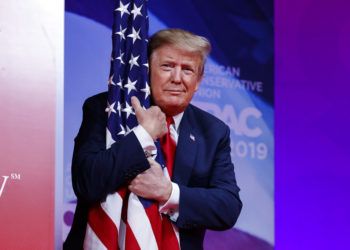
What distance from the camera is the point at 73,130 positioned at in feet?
10.5

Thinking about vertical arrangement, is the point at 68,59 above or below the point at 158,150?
above

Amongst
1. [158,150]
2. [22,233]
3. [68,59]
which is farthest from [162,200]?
[68,59]

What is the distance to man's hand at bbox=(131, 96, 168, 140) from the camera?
2.51 m

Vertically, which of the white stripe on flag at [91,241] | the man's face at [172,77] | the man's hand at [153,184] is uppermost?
the man's face at [172,77]

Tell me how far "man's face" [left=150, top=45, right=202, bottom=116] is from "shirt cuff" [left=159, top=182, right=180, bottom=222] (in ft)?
1.12

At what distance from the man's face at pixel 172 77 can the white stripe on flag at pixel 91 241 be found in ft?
1.87

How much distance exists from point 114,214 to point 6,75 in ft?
2.09

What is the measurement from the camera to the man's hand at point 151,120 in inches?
98.8

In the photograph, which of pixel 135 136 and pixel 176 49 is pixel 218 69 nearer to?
pixel 176 49

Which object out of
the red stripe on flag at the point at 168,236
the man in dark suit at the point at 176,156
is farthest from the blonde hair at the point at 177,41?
the red stripe on flag at the point at 168,236

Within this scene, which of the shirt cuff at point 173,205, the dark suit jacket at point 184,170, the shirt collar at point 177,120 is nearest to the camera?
the dark suit jacket at point 184,170

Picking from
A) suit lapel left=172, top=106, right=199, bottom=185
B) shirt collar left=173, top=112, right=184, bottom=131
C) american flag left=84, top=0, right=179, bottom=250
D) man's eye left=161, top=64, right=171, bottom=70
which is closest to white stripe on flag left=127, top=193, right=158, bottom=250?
american flag left=84, top=0, right=179, bottom=250

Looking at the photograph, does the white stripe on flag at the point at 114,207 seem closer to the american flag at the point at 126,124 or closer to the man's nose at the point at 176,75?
the american flag at the point at 126,124

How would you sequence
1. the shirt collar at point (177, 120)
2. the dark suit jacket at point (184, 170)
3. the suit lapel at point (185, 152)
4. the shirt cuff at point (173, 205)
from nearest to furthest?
the dark suit jacket at point (184, 170) < the shirt cuff at point (173, 205) < the suit lapel at point (185, 152) < the shirt collar at point (177, 120)
